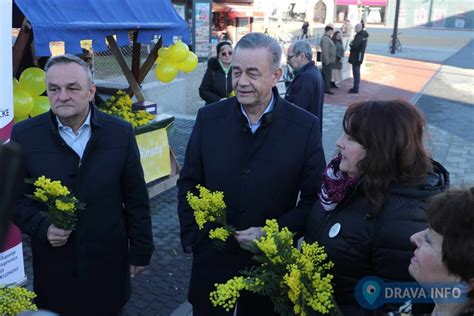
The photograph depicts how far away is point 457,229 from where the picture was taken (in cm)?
147

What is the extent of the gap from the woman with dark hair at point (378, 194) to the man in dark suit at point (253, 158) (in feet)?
1.78

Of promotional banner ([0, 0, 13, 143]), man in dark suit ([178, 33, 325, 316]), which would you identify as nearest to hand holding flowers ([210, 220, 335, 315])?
man in dark suit ([178, 33, 325, 316])

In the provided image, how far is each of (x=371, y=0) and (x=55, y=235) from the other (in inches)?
2418

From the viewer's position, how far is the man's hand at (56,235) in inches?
94.6

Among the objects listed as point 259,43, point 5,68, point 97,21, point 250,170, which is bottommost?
point 250,170

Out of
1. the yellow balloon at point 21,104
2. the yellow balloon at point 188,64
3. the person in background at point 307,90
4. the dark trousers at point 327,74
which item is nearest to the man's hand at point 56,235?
the yellow balloon at point 21,104

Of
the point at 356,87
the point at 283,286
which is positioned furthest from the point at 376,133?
the point at 356,87

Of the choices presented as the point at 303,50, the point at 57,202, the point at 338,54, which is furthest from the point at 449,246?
the point at 338,54

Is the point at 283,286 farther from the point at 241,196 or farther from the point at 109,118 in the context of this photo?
the point at 109,118

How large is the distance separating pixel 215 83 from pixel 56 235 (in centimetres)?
502

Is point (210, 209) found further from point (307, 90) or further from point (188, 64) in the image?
point (188, 64)

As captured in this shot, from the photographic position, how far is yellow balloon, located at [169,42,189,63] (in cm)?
689

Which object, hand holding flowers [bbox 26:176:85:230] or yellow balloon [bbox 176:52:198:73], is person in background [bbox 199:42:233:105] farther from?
hand holding flowers [bbox 26:176:85:230]

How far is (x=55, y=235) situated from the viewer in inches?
95.1
